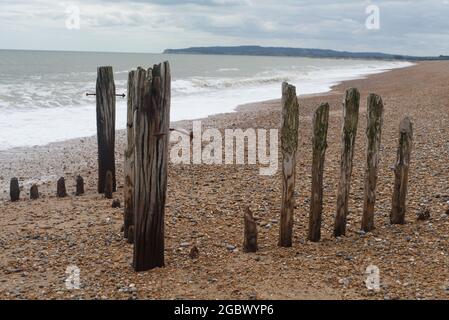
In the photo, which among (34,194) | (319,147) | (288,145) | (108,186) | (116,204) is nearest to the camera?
(288,145)

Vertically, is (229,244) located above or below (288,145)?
below

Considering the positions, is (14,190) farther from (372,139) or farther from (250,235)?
(372,139)

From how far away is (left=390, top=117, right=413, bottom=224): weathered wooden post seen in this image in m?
6.89

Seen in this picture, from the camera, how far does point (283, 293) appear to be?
542 cm

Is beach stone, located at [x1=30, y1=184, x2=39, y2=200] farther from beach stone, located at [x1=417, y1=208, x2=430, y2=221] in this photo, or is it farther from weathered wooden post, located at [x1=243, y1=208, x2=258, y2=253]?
beach stone, located at [x1=417, y1=208, x2=430, y2=221]

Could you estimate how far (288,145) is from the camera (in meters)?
6.40

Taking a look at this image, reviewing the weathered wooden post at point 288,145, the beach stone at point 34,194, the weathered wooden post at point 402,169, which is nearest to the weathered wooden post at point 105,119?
the beach stone at point 34,194

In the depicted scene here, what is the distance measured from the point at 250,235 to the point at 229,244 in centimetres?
55

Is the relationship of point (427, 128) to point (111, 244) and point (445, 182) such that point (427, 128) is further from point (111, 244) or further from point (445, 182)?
point (111, 244)

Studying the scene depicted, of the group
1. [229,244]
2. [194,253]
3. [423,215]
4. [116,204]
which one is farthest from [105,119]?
[423,215]

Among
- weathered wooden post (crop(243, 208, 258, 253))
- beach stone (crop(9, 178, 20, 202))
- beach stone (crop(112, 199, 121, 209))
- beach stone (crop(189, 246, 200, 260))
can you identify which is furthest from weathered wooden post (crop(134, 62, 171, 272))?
beach stone (crop(9, 178, 20, 202))

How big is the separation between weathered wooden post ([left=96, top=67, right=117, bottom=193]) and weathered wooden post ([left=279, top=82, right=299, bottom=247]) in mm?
4486

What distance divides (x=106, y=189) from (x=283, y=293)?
5226 mm

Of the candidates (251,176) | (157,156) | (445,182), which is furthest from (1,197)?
(445,182)
